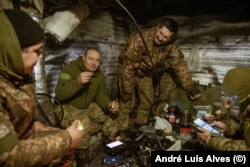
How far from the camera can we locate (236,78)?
279 centimetres

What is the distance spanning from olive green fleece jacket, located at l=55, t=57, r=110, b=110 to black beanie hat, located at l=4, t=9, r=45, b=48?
196 cm

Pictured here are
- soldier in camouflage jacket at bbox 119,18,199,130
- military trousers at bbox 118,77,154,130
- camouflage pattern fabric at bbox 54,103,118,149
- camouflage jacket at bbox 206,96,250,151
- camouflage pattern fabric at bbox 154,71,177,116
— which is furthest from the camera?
camouflage pattern fabric at bbox 154,71,177,116

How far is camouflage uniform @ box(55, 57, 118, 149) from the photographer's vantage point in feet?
12.0

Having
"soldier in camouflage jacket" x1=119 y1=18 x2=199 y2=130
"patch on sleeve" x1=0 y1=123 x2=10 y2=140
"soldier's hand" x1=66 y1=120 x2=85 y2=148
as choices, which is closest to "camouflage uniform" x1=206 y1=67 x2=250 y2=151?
"soldier's hand" x1=66 y1=120 x2=85 y2=148

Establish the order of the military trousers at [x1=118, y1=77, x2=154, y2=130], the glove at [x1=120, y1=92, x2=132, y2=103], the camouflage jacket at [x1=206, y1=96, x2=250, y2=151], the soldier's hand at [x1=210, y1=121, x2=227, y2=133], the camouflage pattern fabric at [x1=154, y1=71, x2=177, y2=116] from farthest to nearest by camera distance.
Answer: the camouflage pattern fabric at [x1=154, y1=71, x2=177, y2=116]
the military trousers at [x1=118, y1=77, x2=154, y2=130]
the glove at [x1=120, y1=92, x2=132, y2=103]
the soldier's hand at [x1=210, y1=121, x2=227, y2=133]
the camouflage jacket at [x1=206, y1=96, x2=250, y2=151]

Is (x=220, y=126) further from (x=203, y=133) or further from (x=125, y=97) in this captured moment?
(x=125, y=97)

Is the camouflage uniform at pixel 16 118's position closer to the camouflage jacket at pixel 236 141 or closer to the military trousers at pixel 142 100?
the camouflage jacket at pixel 236 141

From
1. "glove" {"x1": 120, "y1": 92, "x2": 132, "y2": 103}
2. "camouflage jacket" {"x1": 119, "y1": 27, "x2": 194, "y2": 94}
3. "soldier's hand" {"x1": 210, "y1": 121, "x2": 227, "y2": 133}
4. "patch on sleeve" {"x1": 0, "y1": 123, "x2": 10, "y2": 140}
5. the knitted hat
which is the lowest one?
"soldier's hand" {"x1": 210, "y1": 121, "x2": 227, "y2": 133}

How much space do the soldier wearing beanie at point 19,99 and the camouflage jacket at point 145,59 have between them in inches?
115

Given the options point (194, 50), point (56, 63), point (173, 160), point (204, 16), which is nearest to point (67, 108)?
point (56, 63)

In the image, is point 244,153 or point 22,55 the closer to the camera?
point 22,55

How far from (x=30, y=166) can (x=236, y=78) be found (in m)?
2.24

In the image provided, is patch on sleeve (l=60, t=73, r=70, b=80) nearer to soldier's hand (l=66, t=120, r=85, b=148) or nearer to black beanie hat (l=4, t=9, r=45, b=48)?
soldier's hand (l=66, t=120, r=85, b=148)

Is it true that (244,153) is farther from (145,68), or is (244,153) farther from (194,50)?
(194,50)
